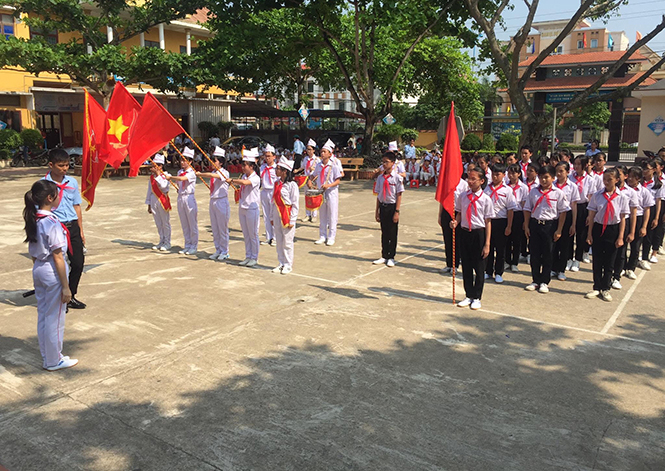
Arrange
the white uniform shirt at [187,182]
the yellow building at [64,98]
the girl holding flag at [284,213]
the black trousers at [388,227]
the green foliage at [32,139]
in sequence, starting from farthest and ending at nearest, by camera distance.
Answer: the yellow building at [64,98], the green foliage at [32,139], the white uniform shirt at [187,182], the black trousers at [388,227], the girl holding flag at [284,213]

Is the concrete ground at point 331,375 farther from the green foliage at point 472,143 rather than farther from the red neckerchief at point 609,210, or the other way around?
the green foliage at point 472,143

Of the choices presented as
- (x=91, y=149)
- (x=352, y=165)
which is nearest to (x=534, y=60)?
(x=352, y=165)

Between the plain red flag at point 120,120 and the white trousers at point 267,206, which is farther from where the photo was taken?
the white trousers at point 267,206

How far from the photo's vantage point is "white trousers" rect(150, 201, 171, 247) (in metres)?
9.70

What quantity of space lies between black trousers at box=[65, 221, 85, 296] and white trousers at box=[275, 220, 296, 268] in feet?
8.96

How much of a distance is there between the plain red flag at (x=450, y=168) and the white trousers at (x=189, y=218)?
4.39 m

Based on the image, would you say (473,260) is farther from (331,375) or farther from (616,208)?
(331,375)

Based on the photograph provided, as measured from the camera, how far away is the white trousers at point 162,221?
9703 mm

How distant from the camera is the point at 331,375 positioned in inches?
193


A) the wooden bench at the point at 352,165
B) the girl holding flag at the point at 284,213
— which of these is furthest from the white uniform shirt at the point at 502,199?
the wooden bench at the point at 352,165

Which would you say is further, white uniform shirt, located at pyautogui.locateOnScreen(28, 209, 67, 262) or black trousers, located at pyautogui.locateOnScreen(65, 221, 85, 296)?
black trousers, located at pyautogui.locateOnScreen(65, 221, 85, 296)

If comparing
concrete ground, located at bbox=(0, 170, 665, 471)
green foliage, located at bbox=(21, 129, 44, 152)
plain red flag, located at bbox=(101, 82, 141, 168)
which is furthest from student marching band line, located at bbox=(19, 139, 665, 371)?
green foliage, located at bbox=(21, 129, 44, 152)

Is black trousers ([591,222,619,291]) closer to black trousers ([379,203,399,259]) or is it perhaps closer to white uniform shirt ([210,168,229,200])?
black trousers ([379,203,399,259])

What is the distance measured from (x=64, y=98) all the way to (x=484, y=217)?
2885 centimetres
